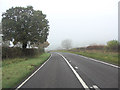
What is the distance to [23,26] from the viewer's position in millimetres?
29594

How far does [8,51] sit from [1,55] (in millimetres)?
2222

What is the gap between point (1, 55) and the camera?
2277cm

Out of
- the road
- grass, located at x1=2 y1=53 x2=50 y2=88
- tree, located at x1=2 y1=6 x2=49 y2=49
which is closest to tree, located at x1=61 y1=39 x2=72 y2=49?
tree, located at x1=2 y1=6 x2=49 y2=49

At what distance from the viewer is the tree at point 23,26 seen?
2912 centimetres

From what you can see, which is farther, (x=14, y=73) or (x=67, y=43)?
(x=67, y=43)

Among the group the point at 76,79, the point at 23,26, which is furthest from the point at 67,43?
the point at 76,79

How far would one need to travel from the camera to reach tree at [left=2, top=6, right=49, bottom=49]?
2912cm

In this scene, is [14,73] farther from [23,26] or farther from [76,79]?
[23,26]

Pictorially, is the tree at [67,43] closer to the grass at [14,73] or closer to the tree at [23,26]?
the tree at [23,26]

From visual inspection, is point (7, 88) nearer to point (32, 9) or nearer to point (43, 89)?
point (43, 89)

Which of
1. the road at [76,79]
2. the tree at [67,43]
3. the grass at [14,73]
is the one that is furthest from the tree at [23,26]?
the tree at [67,43]

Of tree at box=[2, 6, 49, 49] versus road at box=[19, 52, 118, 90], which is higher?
tree at box=[2, 6, 49, 49]

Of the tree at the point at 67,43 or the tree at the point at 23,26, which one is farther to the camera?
the tree at the point at 67,43

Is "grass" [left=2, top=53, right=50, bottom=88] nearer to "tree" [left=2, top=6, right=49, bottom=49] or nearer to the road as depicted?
the road
